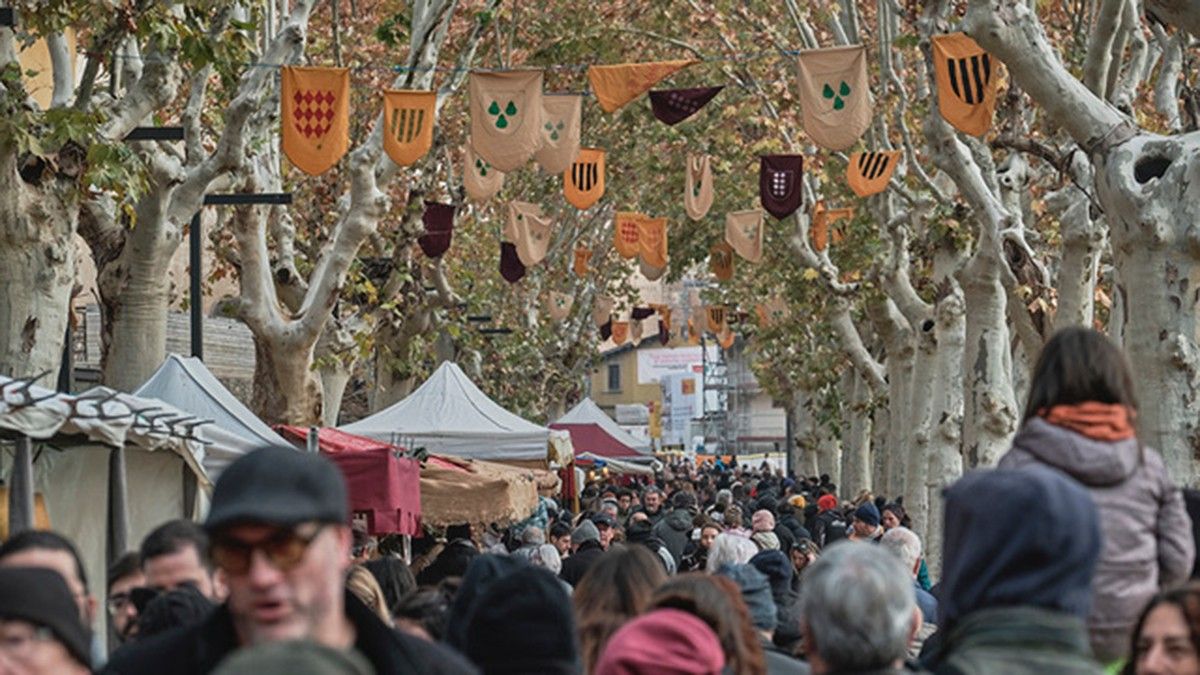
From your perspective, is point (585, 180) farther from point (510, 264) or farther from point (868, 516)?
point (868, 516)

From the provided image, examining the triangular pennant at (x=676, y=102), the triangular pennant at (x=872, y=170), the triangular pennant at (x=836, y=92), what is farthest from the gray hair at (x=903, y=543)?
the triangular pennant at (x=872, y=170)

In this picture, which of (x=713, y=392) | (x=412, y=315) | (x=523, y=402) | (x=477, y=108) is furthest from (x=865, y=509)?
(x=713, y=392)

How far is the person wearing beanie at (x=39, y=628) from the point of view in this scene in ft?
14.9

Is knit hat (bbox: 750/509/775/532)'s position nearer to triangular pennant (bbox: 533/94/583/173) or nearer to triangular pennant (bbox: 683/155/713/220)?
triangular pennant (bbox: 533/94/583/173)

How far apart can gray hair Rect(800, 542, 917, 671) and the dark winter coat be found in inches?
28.3

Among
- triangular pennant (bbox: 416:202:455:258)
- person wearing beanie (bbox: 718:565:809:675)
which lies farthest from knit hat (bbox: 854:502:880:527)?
triangular pennant (bbox: 416:202:455:258)

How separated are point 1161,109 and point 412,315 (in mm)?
16138

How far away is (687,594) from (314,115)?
12.9m

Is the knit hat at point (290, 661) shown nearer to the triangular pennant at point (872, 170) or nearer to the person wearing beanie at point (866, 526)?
the person wearing beanie at point (866, 526)

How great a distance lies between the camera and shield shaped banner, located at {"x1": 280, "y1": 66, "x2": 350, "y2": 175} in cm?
1792

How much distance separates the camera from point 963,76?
16422 mm

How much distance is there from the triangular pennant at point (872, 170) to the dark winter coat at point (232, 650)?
1959cm

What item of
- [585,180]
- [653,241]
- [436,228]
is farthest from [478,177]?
[653,241]

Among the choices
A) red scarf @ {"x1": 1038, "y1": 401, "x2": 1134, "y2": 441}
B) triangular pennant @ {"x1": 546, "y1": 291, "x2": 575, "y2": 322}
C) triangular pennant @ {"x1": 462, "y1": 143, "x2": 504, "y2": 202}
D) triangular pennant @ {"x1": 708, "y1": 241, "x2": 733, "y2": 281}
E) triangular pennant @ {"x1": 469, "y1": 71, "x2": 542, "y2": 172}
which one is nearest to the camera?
red scarf @ {"x1": 1038, "y1": 401, "x2": 1134, "y2": 441}
